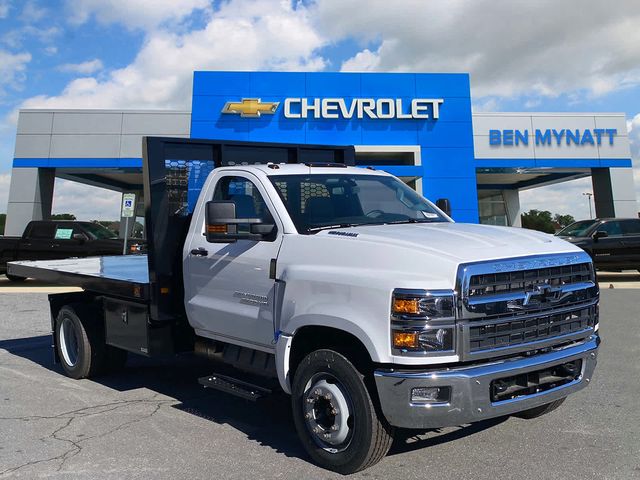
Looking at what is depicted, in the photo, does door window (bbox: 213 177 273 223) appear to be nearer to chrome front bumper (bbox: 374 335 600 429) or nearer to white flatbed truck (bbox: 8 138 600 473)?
white flatbed truck (bbox: 8 138 600 473)

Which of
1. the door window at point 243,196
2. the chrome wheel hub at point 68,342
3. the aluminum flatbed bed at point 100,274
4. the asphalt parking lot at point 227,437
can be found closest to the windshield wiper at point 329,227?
the door window at point 243,196

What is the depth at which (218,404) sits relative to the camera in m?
5.81

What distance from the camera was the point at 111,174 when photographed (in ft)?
105

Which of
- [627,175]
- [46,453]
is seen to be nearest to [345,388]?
[46,453]

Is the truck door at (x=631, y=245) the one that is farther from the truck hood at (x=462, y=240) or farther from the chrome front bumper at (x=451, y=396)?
the chrome front bumper at (x=451, y=396)

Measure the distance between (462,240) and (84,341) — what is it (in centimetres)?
Result: 460

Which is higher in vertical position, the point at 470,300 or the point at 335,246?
the point at 335,246

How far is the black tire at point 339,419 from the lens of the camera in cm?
378

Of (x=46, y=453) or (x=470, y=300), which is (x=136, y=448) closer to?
(x=46, y=453)

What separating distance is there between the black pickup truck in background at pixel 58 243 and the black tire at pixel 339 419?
46.3 ft

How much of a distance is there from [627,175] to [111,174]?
2657 centimetres

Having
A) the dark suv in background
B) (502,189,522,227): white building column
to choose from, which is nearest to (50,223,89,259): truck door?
the dark suv in background

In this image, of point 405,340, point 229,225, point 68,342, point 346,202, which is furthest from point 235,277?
point 68,342

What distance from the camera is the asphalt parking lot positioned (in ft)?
13.3
